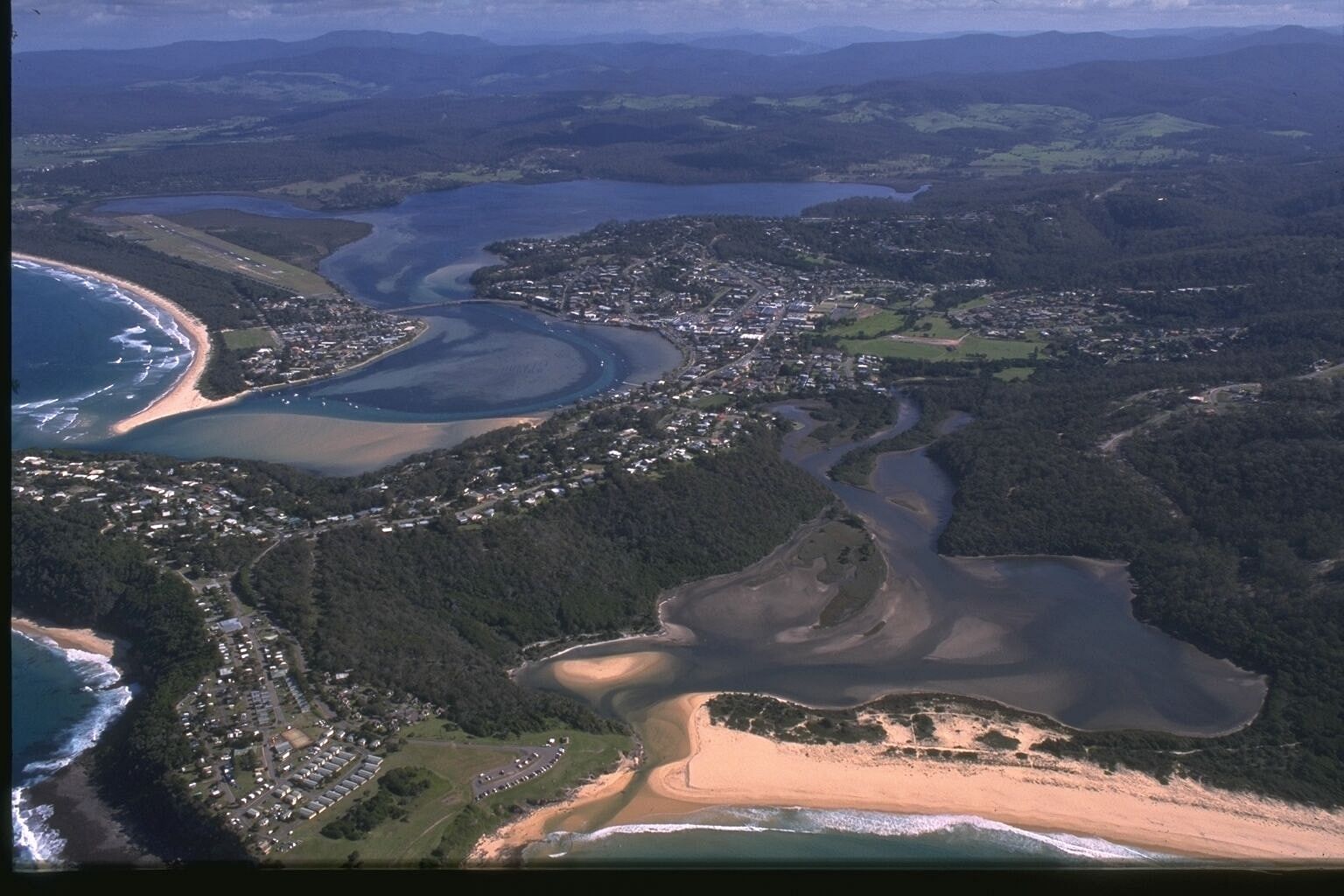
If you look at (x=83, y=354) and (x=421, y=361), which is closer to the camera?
(x=83, y=354)

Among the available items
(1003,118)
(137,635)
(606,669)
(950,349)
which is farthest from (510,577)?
(1003,118)

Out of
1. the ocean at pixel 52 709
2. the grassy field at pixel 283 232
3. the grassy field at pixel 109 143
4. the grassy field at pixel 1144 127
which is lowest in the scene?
the ocean at pixel 52 709

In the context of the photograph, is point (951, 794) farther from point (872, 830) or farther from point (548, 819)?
point (548, 819)

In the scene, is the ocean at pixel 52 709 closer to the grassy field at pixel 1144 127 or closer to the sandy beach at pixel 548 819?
the sandy beach at pixel 548 819

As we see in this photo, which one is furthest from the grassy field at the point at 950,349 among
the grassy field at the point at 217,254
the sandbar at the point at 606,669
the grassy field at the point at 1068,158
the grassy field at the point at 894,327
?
the grassy field at the point at 1068,158

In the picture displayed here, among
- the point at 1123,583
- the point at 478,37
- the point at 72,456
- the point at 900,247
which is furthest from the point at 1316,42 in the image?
the point at 478,37

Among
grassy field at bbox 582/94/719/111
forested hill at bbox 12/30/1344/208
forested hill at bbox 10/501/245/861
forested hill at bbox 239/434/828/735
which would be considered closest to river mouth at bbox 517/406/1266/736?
forested hill at bbox 239/434/828/735

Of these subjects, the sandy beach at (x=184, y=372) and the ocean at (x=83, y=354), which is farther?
the sandy beach at (x=184, y=372)
